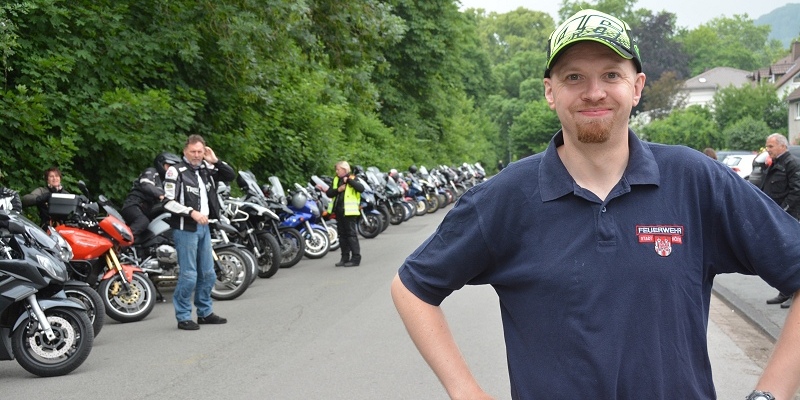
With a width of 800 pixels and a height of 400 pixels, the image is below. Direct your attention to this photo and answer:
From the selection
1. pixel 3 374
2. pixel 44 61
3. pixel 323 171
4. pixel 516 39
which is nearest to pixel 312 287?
pixel 44 61

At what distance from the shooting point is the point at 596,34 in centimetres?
223

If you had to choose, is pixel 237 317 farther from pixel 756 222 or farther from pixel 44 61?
pixel 756 222

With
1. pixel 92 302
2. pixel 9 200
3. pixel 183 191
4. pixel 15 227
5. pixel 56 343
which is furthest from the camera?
pixel 183 191

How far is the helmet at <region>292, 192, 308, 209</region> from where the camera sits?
1723 centimetres

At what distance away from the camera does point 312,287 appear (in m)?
13.9

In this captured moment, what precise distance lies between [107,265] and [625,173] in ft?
31.0

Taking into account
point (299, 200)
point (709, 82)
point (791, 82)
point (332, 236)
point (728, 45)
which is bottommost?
point (332, 236)

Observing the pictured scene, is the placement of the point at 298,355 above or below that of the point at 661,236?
below

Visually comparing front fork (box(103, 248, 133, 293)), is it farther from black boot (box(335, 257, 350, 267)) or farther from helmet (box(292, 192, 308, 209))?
helmet (box(292, 192, 308, 209))

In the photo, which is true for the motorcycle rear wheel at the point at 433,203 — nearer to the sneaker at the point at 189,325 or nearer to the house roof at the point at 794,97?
the sneaker at the point at 189,325

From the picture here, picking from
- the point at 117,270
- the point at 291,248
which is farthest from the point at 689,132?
the point at 117,270

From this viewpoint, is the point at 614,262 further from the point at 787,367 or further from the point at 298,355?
the point at 298,355

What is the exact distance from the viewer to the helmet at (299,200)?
56.5 feet

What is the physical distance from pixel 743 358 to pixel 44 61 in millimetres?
9471
